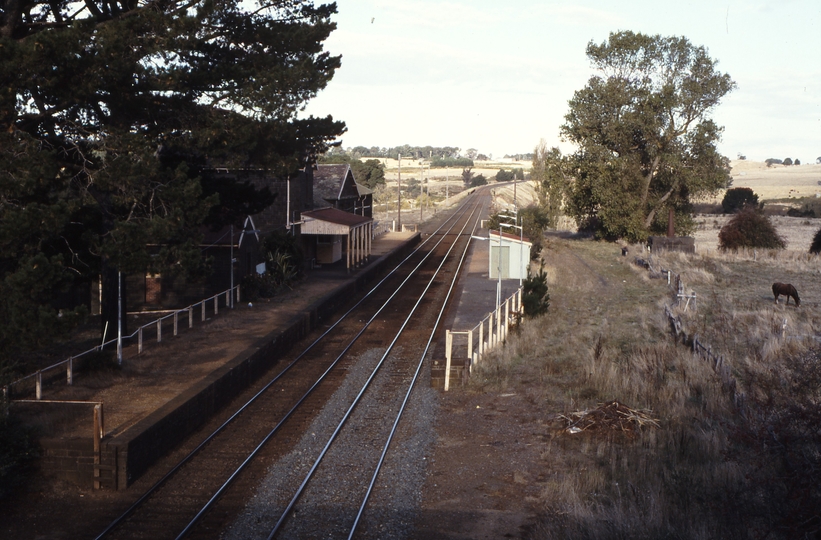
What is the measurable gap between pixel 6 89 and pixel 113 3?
4225 millimetres

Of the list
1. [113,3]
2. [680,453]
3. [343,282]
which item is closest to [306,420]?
[680,453]

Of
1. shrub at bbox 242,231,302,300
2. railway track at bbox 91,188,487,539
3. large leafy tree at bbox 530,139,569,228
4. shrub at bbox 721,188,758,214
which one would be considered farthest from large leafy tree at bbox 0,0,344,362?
shrub at bbox 721,188,758,214

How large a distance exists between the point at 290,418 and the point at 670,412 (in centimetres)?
622

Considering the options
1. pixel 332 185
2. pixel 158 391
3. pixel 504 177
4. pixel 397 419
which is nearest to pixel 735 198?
pixel 332 185

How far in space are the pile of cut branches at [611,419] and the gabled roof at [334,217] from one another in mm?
21032

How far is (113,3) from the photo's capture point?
48.3 feet

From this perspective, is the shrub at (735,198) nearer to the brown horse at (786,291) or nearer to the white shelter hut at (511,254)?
Result: the white shelter hut at (511,254)

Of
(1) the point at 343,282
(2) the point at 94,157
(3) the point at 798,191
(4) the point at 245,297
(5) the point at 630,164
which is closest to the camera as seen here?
(2) the point at 94,157

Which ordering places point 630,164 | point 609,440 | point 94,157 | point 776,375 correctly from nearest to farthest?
point 776,375
point 609,440
point 94,157
point 630,164

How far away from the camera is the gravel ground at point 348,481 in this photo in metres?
8.68

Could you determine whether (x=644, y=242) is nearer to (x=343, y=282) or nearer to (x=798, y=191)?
(x=343, y=282)

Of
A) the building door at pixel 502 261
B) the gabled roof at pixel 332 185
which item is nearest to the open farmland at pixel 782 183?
the gabled roof at pixel 332 185

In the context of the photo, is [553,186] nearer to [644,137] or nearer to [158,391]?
[644,137]

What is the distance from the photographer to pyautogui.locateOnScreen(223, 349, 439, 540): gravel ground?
8.68 m
